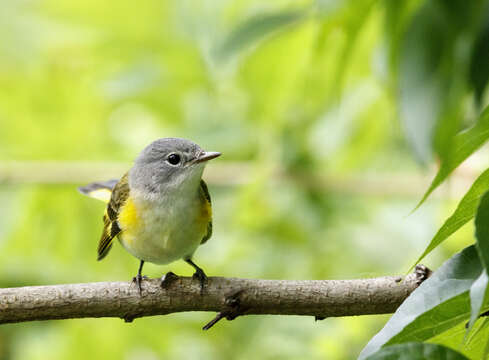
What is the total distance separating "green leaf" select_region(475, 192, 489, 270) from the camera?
114 centimetres

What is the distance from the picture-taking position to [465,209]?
1385 mm

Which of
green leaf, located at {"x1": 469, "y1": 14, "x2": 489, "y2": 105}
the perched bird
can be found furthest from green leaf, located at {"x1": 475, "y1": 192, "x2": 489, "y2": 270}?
the perched bird

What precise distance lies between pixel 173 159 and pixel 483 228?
228 cm

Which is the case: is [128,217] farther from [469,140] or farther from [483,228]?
[483,228]

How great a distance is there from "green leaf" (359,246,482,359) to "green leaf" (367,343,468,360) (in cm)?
3

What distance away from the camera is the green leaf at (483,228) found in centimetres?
114

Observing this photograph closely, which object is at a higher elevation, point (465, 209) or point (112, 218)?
Result: point (112, 218)

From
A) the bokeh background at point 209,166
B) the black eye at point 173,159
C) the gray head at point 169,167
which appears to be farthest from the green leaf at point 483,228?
the bokeh background at point 209,166

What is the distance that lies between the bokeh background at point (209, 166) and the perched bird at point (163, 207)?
658 mm

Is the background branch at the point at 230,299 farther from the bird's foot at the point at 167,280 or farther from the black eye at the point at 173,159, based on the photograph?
the black eye at the point at 173,159

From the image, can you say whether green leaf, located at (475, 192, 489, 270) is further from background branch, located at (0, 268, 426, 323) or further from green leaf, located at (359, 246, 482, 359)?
background branch, located at (0, 268, 426, 323)

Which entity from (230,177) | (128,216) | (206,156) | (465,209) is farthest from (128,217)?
(465,209)

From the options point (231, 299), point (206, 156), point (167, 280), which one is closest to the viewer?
point (231, 299)

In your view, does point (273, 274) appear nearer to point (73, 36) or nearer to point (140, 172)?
point (140, 172)
